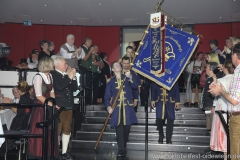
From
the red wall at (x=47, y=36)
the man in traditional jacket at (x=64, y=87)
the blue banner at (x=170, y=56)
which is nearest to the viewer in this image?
the man in traditional jacket at (x=64, y=87)

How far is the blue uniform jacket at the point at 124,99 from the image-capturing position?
6.61 m

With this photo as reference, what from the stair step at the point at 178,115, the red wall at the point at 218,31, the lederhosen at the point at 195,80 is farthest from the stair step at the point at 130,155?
the red wall at the point at 218,31

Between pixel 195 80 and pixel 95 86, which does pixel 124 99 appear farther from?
pixel 195 80

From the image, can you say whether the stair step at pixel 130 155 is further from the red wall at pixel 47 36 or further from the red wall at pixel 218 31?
the red wall at pixel 47 36

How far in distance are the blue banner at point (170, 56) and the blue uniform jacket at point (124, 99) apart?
305 millimetres

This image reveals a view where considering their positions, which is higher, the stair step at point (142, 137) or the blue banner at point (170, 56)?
the blue banner at point (170, 56)

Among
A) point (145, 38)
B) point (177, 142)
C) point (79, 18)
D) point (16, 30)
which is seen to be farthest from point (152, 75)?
point (16, 30)

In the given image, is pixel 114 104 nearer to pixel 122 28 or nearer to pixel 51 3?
pixel 51 3

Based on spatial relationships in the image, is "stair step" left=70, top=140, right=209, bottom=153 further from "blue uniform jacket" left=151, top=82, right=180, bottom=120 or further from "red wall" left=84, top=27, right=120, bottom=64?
"red wall" left=84, top=27, right=120, bottom=64

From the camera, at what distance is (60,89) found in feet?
18.9

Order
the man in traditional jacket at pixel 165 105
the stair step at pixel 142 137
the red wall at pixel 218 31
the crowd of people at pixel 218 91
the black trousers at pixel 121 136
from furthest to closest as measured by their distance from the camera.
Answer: the red wall at pixel 218 31 < the stair step at pixel 142 137 < the man in traditional jacket at pixel 165 105 < the black trousers at pixel 121 136 < the crowd of people at pixel 218 91

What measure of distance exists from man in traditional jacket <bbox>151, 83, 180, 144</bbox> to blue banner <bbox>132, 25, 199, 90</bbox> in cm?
32

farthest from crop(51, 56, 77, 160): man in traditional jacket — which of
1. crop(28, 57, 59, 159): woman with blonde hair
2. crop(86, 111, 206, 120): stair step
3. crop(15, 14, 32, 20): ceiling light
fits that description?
crop(15, 14, 32, 20): ceiling light

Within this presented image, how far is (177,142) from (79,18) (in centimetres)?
816
